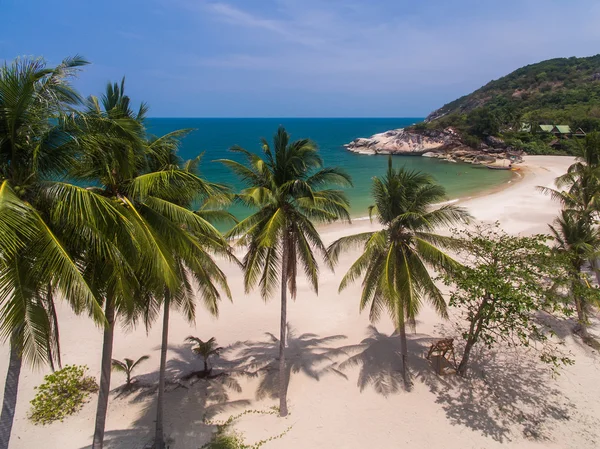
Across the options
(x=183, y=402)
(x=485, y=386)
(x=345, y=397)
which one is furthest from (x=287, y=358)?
(x=485, y=386)

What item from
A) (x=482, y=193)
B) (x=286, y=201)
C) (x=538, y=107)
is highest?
(x=538, y=107)

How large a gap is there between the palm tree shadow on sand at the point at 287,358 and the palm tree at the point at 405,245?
11.5ft

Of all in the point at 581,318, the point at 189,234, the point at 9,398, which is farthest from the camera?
the point at 581,318

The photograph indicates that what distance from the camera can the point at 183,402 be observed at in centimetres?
1042

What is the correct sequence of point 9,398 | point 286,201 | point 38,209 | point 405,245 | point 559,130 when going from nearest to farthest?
point 38,209, point 9,398, point 286,201, point 405,245, point 559,130

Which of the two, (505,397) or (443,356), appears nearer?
(505,397)

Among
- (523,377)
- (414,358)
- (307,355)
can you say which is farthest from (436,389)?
(307,355)

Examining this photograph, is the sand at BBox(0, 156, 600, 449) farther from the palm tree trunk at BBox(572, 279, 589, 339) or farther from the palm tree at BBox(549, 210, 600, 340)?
the palm tree at BBox(549, 210, 600, 340)

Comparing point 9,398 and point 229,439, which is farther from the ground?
point 9,398

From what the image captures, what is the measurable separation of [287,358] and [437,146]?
77.9 metres

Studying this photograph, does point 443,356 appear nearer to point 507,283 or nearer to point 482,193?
point 507,283

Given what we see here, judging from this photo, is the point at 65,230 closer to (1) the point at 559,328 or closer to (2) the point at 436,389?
(2) the point at 436,389

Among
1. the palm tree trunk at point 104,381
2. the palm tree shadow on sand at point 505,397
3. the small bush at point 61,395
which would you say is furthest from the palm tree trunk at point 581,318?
the small bush at point 61,395

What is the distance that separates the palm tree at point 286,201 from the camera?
28.1 ft
